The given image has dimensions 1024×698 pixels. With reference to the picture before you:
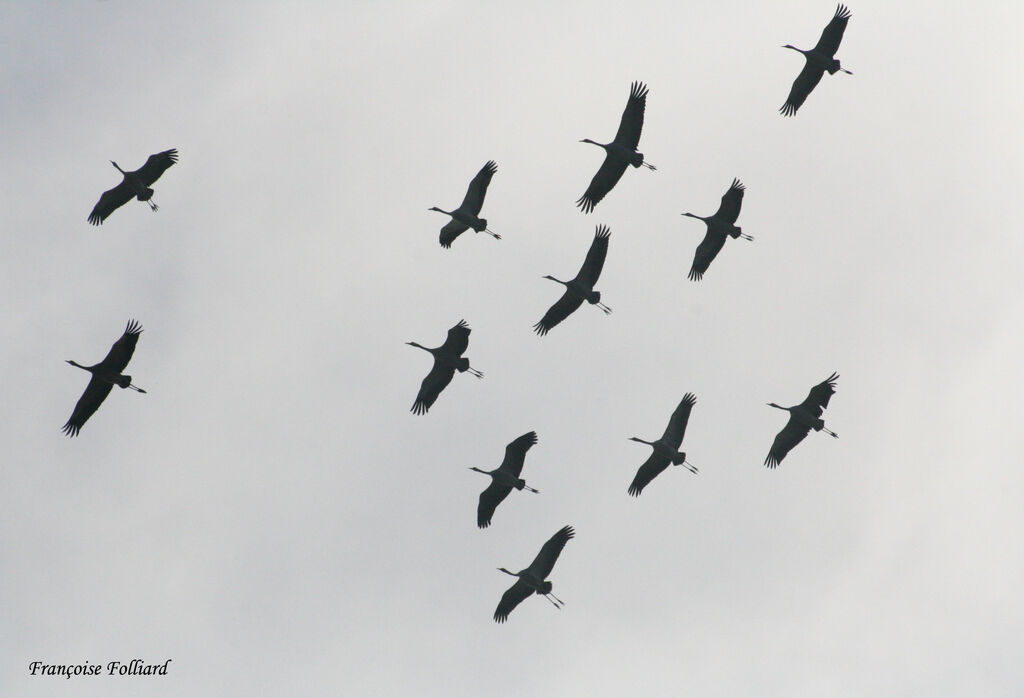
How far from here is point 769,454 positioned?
44125 millimetres

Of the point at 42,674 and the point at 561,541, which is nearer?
the point at 561,541

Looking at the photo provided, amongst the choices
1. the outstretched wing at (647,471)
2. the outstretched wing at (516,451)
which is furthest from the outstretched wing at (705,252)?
the outstretched wing at (516,451)

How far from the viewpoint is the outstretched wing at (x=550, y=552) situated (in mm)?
43344

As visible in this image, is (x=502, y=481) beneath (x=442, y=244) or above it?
beneath

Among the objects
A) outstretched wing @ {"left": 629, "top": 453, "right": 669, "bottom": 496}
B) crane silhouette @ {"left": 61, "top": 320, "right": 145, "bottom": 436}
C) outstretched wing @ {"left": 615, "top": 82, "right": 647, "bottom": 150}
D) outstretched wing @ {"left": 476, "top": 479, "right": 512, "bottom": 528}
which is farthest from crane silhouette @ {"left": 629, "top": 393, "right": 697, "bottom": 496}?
crane silhouette @ {"left": 61, "top": 320, "right": 145, "bottom": 436}

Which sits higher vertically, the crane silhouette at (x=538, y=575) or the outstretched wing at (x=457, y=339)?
the outstretched wing at (x=457, y=339)

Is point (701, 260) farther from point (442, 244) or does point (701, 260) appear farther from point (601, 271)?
point (442, 244)

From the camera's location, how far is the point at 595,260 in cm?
4438

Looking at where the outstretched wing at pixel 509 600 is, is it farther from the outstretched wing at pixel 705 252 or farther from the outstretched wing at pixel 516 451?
the outstretched wing at pixel 705 252

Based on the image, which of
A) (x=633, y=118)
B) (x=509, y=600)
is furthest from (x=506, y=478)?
(x=633, y=118)

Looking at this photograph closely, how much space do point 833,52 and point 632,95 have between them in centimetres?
558

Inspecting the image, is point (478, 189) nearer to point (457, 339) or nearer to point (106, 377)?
point (457, 339)

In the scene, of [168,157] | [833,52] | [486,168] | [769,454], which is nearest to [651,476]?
[769,454]

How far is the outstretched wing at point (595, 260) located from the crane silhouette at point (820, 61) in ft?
19.1
